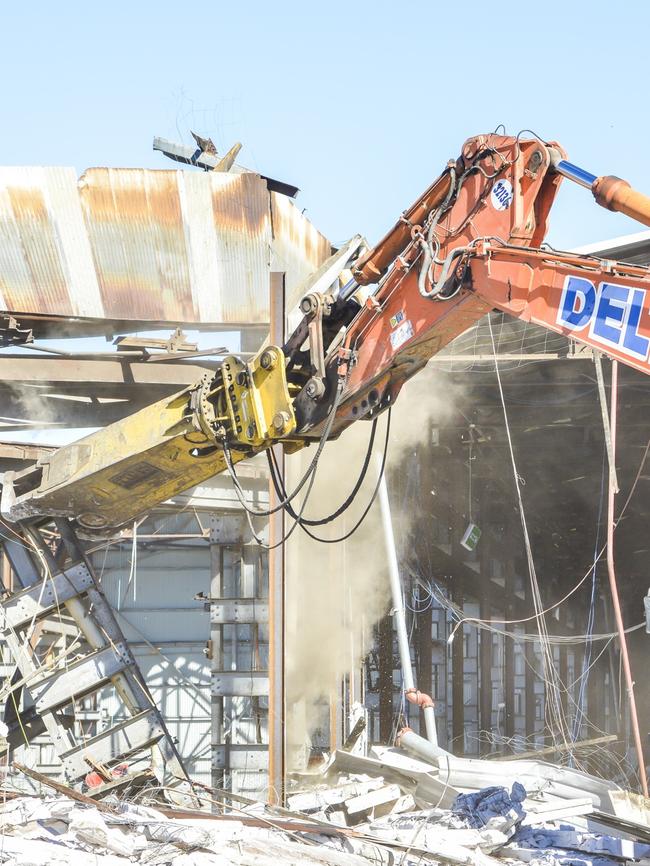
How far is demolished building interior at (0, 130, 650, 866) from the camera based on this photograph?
8391mm

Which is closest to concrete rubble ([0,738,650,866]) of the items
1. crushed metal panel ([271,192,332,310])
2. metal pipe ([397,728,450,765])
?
metal pipe ([397,728,450,765])

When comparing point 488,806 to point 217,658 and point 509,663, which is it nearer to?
point 217,658

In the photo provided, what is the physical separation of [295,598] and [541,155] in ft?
30.9

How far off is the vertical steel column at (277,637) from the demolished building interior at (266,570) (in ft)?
0.08

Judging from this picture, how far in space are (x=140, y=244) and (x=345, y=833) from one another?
8407mm

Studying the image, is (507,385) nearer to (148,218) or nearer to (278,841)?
(148,218)

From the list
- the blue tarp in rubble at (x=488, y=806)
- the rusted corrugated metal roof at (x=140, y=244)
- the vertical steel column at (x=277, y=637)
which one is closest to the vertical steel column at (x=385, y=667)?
the rusted corrugated metal roof at (x=140, y=244)

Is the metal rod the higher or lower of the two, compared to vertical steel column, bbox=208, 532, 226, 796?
higher

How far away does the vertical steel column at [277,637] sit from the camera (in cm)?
970

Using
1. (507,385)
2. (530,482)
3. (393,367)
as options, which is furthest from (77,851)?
(530,482)

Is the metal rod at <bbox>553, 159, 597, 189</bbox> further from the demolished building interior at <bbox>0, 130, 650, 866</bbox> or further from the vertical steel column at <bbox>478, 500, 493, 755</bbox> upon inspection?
the vertical steel column at <bbox>478, 500, 493, 755</bbox>

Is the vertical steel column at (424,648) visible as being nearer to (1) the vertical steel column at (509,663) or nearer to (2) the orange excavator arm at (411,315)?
(1) the vertical steel column at (509,663)

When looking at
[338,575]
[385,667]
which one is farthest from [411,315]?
[385,667]

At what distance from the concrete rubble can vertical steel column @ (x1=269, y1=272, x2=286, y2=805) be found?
41 cm
